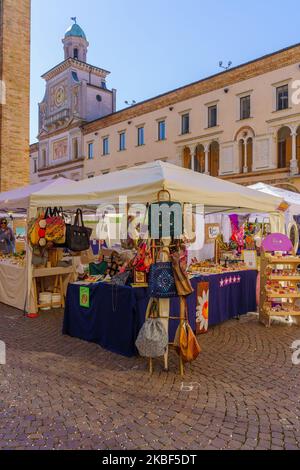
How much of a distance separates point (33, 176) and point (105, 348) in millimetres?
41787

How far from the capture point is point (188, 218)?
331 inches

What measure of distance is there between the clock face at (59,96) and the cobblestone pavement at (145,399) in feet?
121

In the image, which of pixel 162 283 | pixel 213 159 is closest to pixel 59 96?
pixel 213 159

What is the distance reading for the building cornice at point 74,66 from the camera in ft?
121

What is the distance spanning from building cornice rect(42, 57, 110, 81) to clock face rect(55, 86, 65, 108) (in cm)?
183

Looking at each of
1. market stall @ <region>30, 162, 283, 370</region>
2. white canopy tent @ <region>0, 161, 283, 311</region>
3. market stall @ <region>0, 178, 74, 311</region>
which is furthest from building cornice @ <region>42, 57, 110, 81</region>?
market stall @ <region>30, 162, 283, 370</region>

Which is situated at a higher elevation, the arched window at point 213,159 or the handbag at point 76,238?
the arched window at point 213,159

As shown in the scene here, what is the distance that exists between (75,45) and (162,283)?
141 ft

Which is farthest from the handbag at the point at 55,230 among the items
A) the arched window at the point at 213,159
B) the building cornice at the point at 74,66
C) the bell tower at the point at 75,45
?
the bell tower at the point at 75,45

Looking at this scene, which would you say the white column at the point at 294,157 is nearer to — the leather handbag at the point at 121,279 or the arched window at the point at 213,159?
the arched window at the point at 213,159

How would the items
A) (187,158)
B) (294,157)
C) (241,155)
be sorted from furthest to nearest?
(187,158), (241,155), (294,157)

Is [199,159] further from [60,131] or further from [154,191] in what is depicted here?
[154,191]

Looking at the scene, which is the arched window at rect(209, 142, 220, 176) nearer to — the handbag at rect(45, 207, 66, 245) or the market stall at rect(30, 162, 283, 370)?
the market stall at rect(30, 162, 283, 370)

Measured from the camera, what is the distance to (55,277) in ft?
26.4
